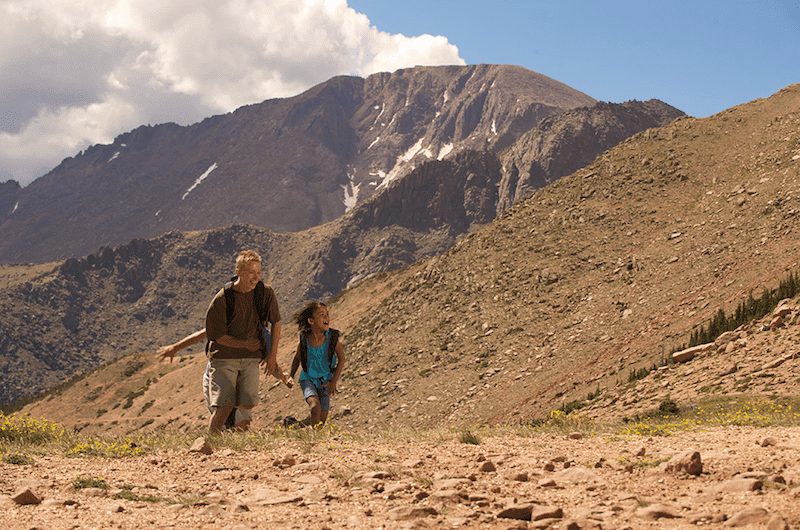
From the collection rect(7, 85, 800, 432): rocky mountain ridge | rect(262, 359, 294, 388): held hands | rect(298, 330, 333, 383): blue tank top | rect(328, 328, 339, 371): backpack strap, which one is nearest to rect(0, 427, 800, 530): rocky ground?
rect(262, 359, 294, 388): held hands

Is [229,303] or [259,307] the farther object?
[259,307]

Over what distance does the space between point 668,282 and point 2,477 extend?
834 inches

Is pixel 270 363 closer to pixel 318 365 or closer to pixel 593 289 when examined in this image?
pixel 318 365

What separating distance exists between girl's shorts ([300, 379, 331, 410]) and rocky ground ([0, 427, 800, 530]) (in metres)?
1.77

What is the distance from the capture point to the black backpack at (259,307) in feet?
22.5

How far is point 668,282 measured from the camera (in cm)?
2089

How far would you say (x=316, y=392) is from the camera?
847 cm

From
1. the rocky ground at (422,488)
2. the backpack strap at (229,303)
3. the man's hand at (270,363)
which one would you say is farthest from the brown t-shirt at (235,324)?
the rocky ground at (422,488)

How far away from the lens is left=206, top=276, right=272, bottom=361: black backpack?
270 inches

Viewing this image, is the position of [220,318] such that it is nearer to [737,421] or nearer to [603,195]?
[737,421]

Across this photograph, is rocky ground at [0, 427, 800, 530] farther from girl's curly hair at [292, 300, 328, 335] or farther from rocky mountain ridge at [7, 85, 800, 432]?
rocky mountain ridge at [7, 85, 800, 432]

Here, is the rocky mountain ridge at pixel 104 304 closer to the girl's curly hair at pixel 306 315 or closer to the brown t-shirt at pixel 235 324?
the girl's curly hair at pixel 306 315

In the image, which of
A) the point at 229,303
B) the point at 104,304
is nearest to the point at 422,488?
the point at 229,303

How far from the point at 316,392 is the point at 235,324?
84.2 inches
